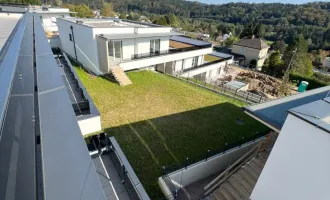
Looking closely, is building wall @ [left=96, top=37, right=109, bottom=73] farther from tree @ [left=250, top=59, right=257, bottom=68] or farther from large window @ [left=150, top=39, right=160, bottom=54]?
tree @ [left=250, top=59, right=257, bottom=68]

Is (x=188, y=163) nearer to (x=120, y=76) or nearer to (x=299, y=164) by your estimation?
(x=299, y=164)

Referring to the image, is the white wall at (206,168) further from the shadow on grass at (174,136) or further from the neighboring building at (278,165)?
the shadow on grass at (174,136)

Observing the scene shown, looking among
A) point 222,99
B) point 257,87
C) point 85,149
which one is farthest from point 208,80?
point 85,149

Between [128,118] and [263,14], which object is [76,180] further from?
[263,14]

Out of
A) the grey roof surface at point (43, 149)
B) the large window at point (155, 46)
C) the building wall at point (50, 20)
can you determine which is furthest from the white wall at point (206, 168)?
the building wall at point (50, 20)

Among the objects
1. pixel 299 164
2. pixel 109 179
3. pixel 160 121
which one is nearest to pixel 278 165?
pixel 299 164

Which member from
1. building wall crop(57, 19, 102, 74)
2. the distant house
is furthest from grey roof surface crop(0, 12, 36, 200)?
the distant house
